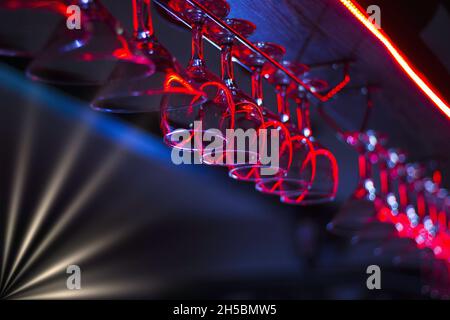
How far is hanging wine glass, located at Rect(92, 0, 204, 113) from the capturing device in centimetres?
99

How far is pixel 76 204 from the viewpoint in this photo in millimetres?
4066

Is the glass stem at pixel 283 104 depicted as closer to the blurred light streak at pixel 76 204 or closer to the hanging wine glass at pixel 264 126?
the hanging wine glass at pixel 264 126

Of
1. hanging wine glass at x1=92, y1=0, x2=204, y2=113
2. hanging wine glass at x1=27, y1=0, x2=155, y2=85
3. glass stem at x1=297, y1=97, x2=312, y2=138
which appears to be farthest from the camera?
glass stem at x1=297, y1=97, x2=312, y2=138

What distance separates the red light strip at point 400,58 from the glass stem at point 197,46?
1.43 ft

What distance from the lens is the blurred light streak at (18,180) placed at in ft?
11.8

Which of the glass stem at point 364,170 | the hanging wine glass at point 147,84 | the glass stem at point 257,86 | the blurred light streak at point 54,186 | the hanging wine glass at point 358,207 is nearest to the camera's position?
the hanging wine glass at point 147,84

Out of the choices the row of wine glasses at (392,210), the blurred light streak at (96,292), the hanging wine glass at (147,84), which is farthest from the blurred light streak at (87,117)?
the hanging wine glass at (147,84)

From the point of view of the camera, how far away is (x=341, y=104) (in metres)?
2.62

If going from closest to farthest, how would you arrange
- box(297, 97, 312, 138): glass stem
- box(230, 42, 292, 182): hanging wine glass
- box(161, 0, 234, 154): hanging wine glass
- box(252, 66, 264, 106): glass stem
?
box(161, 0, 234, 154): hanging wine glass
box(230, 42, 292, 182): hanging wine glass
box(252, 66, 264, 106): glass stem
box(297, 97, 312, 138): glass stem

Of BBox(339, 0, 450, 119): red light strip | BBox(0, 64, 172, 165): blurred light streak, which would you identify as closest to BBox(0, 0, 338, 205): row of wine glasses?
BBox(339, 0, 450, 119): red light strip

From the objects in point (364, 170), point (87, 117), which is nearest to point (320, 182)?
point (364, 170)

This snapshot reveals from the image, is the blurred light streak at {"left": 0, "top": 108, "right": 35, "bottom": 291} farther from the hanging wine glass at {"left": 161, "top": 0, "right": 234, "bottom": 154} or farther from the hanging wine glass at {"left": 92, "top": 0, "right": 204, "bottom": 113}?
the hanging wine glass at {"left": 92, "top": 0, "right": 204, "bottom": 113}

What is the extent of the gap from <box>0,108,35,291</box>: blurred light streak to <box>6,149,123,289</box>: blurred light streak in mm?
155

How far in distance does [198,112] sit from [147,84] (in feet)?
0.77
